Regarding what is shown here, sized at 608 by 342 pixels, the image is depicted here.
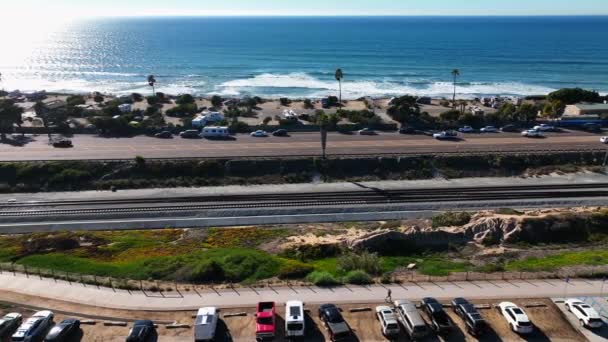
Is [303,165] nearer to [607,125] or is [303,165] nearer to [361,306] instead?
[361,306]

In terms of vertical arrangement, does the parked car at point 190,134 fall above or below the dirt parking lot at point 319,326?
above

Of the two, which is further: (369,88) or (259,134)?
(369,88)

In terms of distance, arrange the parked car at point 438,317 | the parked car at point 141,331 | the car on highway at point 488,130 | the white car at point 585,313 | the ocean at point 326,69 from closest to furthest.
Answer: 1. the parked car at point 141,331
2. the parked car at point 438,317
3. the white car at point 585,313
4. the car on highway at point 488,130
5. the ocean at point 326,69

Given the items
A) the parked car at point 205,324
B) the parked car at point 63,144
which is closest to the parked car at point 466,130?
the parked car at point 205,324

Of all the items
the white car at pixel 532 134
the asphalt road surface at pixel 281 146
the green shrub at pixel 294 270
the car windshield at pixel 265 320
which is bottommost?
the green shrub at pixel 294 270

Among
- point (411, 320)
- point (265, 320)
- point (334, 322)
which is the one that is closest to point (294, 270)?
point (265, 320)

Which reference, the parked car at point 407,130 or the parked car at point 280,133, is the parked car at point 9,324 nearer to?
the parked car at point 280,133

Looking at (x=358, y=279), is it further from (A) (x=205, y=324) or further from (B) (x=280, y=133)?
(B) (x=280, y=133)
